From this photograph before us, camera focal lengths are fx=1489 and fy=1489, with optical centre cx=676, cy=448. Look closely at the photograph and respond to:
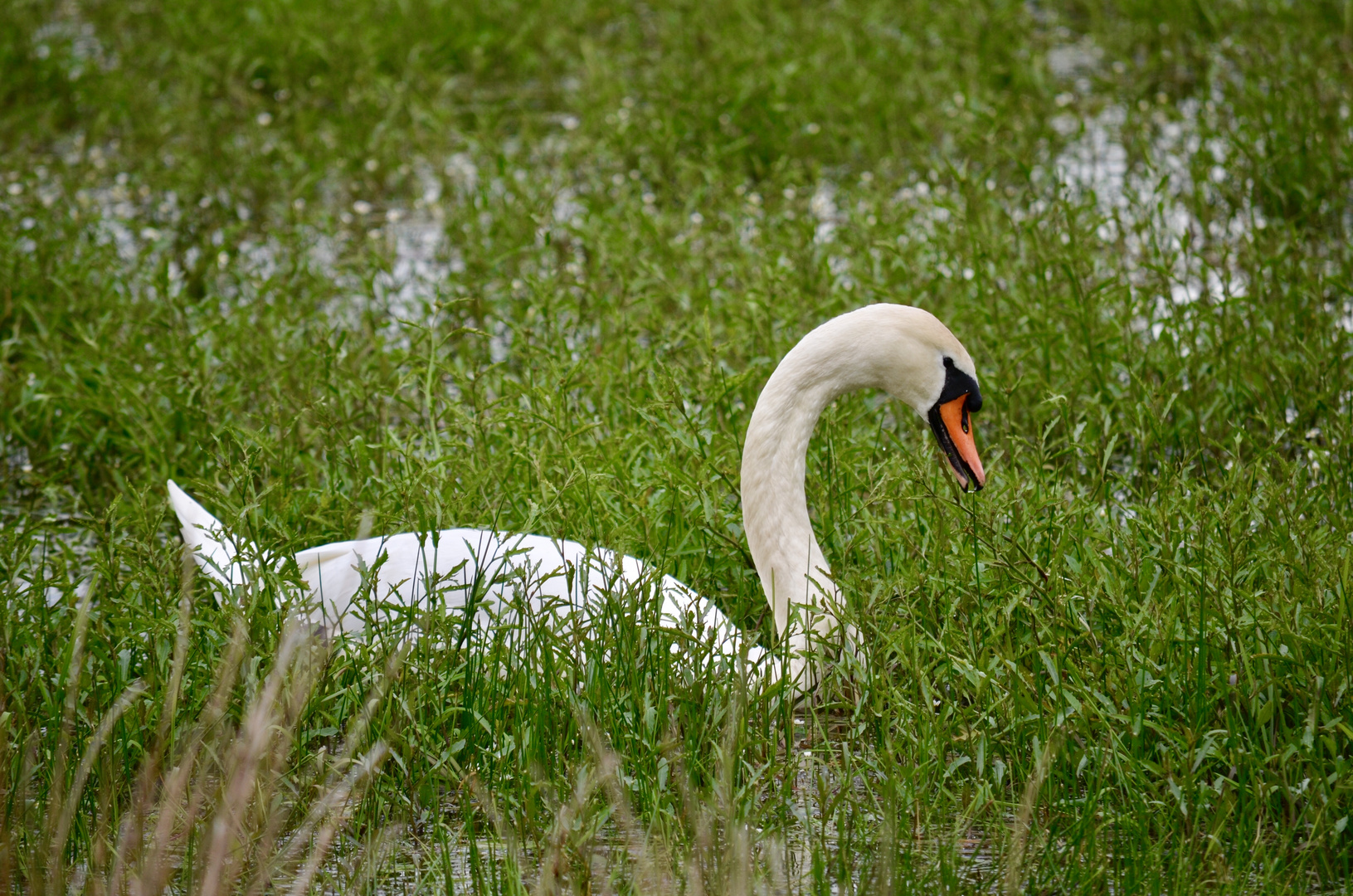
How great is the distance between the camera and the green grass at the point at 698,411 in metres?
2.90

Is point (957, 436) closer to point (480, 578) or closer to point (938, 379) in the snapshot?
point (938, 379)

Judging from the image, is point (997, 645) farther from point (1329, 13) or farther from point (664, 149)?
point (1329, 13)

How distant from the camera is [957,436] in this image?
3.75 meters

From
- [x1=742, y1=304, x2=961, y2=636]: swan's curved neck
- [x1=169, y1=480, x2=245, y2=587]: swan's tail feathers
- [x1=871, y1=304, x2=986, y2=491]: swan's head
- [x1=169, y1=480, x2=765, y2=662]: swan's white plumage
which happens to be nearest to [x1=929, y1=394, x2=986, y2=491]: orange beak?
[x1=871, y1=304, x2=986, y2=491]: swan's head

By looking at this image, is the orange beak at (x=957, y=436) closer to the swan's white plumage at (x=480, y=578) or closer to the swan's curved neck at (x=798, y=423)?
the swan's curved neck at (x=798, y=423)

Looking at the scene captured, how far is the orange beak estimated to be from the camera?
3.71m

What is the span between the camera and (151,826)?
3068mm

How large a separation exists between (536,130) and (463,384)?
3.71 meters

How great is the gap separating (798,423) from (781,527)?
256mm

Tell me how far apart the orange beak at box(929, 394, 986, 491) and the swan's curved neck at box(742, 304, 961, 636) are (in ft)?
0.44

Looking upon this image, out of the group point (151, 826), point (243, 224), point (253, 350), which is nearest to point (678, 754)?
point (151, 826)

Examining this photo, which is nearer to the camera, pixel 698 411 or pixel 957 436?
pixel 957 436

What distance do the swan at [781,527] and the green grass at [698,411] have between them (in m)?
0.13

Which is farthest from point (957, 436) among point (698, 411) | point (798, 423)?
point (698, 411)
